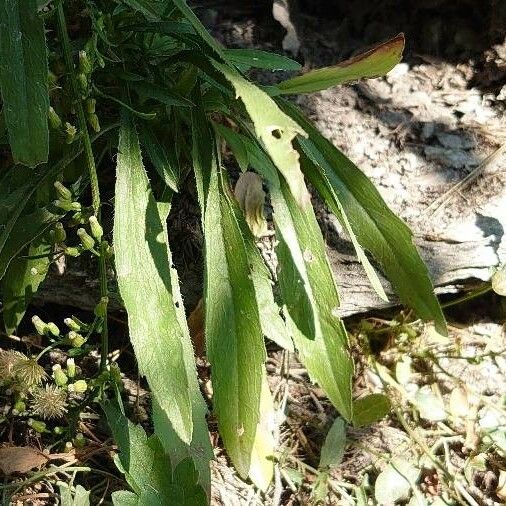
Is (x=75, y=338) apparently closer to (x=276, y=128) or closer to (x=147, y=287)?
(x=147, y=287)

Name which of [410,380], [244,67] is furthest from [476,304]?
[244,67]

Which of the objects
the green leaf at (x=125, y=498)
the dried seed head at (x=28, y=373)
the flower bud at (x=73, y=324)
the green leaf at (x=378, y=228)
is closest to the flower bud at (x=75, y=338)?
the flower bud at (x=73, y=324)

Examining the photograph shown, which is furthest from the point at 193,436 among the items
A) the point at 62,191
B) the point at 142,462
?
the point at 62,191

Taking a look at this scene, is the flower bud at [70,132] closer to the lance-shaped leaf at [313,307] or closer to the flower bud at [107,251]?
the flower bud at [107,251]

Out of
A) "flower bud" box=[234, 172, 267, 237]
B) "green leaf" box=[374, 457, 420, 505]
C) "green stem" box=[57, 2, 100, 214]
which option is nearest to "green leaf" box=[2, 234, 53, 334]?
"green stem" box=[57, 2, 100, 214]

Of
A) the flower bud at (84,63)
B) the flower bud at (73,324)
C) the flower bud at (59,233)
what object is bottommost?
the flower bud at (73,324)

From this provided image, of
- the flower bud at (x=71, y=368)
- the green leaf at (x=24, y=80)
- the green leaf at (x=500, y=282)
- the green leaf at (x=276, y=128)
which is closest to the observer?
the green leaf at (x=276, y=128)
